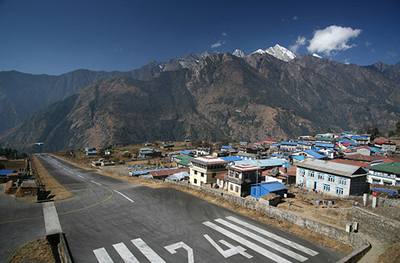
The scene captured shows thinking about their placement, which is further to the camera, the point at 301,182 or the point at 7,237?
Answer: the point at 301,182

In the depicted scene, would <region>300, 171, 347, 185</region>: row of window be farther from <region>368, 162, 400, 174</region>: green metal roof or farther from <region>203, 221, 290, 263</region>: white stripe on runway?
<region>203, 221, 290, 263</region>: white stripe on runway

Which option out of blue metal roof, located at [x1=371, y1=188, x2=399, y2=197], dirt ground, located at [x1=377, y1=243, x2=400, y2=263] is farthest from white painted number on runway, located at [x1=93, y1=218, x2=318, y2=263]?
blue metal roof, located at [x1=371, y1=188, x2=399, y2=197]

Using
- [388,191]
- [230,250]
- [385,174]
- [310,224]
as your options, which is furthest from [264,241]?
[385,174]

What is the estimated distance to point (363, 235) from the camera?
1939cm

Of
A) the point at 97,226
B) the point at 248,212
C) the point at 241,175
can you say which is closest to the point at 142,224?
the point at 97,226

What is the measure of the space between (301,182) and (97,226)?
40633mm

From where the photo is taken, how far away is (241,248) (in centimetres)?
1819

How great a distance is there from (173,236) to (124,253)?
4.30m

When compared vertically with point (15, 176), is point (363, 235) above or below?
above

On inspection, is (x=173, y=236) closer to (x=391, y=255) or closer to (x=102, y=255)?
(x=102, y=255)

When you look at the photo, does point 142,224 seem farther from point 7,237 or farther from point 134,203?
point 7,237

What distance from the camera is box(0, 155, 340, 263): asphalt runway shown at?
56.0 feet

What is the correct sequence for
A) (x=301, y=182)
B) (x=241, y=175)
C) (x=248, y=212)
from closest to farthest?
(x=248, y=212), (x=241, y=175), (x=301, y=182)

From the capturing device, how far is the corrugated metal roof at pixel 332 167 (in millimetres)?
41234
